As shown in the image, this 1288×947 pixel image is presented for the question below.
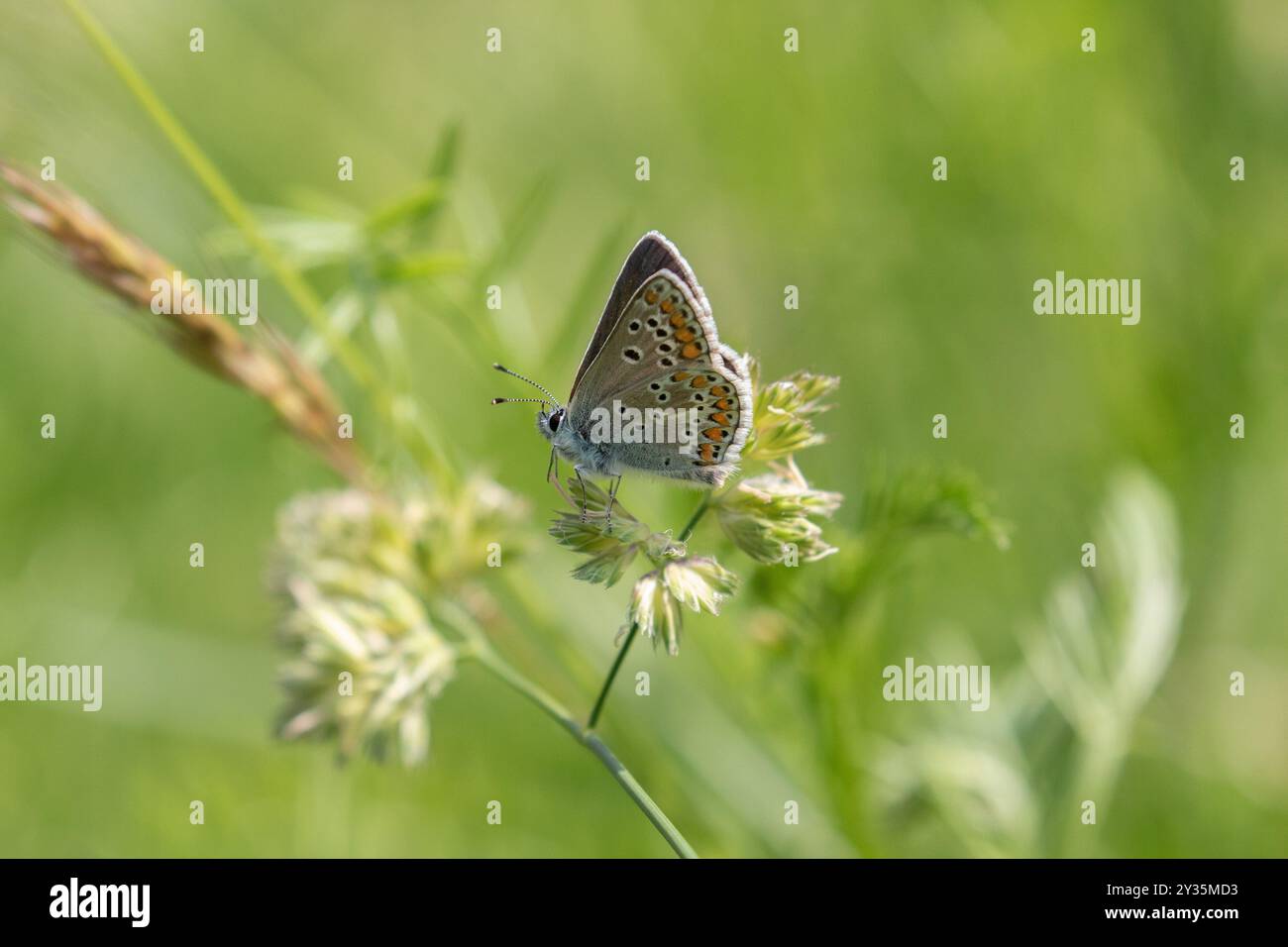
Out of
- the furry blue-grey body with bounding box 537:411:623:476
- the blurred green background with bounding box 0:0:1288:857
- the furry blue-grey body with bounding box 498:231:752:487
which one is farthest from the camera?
the blurred green background with bounding box 0:0:1288:857

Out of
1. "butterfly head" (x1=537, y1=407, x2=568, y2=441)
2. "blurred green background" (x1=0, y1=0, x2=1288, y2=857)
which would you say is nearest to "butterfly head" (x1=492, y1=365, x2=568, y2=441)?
"butterfly head" (x1=537, y1=407, x2=568, y2=441)

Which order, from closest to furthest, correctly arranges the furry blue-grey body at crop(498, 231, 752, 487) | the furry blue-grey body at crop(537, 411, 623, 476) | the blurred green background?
the furry blue-grey body at crop(498, 231, 752, 487) → the furry blue-grey body at crop(537, 411, 623, 476) → the blurred green background

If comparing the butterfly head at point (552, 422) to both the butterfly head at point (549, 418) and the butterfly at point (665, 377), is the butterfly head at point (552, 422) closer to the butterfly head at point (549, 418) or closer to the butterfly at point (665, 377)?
the butterfly head at point (549, 418)

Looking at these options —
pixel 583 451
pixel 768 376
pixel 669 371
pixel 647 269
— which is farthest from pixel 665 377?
pixel 768 376

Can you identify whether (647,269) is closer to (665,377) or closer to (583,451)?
(665,377)

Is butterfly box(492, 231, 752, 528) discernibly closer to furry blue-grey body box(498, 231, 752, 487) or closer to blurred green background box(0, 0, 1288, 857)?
furry blue-grey body box(498, 231, 752, 487)

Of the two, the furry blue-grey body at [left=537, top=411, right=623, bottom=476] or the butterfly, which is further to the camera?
the furry blue-grey body at [left=537, top=411, right=623, bottom=476]

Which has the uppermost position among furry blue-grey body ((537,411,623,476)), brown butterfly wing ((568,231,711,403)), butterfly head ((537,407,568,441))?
brown butterfly wing ((568,231,711,403))

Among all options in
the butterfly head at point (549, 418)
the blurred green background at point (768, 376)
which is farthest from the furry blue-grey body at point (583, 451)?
the blurred green background at point (768, 376)
